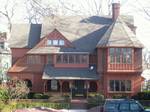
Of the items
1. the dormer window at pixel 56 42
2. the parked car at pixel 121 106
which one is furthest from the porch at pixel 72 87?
the parked car at pixel 121 106

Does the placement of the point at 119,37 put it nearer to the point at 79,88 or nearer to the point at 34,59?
the point at 79,88

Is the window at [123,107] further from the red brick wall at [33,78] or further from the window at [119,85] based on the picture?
the red brick wall at [33,78]

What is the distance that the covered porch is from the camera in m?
58.8

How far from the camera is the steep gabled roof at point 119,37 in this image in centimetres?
5875

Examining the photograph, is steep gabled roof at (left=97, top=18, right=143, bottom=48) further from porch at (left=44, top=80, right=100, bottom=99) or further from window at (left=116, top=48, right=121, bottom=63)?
porch at (left=44, top=80, right=100, bottom=99)

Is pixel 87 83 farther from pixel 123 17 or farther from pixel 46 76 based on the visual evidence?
pixel 123 17

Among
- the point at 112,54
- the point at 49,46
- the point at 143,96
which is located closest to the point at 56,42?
the point at 49,46

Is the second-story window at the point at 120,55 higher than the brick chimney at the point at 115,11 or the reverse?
the reverse

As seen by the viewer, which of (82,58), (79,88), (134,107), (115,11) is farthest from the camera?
(115,11)

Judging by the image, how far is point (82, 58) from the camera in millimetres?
61500

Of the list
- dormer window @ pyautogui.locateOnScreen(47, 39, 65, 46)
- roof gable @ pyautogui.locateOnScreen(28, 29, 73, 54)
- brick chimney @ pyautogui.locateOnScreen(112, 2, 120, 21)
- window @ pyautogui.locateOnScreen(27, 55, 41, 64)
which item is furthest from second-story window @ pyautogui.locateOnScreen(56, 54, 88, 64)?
brick chimney @ pyautogui.locateOnScreen(112, 2, 120, 21)

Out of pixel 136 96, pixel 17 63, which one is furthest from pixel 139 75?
pixel 17 63

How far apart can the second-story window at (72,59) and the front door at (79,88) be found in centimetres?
264

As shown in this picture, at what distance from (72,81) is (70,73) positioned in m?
1.13
